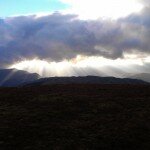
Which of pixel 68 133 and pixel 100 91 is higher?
pixel 100 91

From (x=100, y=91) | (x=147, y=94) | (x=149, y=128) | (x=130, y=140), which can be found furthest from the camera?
(x=100, y=91)

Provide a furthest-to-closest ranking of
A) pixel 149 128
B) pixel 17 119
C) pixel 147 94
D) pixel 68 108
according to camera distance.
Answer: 1. pixel 147 94
2. pixel 68 108
3. pixel 17 119
4. pixel 149 128

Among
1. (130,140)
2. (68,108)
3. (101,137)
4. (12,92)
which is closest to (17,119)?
(68,108)

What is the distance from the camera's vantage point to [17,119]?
29.0 meters

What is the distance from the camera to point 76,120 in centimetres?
2806

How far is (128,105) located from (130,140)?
977 cm

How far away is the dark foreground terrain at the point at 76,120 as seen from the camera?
22.9 meters

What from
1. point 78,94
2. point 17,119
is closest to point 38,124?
point 17,119

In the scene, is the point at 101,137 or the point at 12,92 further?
the point at 12,92

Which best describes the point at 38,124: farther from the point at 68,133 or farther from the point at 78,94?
the point at 78,94

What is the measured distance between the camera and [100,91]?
137ft

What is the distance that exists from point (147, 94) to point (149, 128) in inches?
517

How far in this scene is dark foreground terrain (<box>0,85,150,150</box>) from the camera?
22.9 m

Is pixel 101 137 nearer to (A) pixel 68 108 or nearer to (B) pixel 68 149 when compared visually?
(B) pixel 68 149
